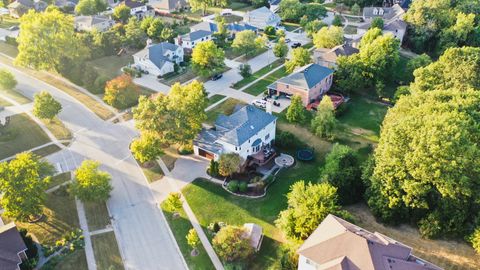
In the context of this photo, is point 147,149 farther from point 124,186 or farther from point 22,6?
point 22,6

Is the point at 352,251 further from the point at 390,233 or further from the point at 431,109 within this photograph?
the point at 431,109

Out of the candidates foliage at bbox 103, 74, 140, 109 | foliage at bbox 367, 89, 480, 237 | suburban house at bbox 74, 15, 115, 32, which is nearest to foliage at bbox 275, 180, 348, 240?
foliage at bbox 367, 89, 480, 237

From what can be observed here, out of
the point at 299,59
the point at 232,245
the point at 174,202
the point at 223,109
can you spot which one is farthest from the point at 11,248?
the point at 299,59

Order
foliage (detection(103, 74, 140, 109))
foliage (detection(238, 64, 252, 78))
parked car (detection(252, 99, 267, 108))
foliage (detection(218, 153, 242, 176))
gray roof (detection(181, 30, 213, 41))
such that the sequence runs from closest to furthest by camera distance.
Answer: foliage (detection(218, 153, 242, 176)) < foliage (detection(103, 74, 140, 109)) < parked car (detection(252, 99, 267, 108)) < foliage (detection(238, 64, 252, 78)) < gray roof (detection(181, 30, 213, 41))

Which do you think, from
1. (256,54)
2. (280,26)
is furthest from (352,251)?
(280,26)

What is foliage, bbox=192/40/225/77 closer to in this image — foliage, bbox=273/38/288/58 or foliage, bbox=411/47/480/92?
foliage, bbox=273/38/288/58
